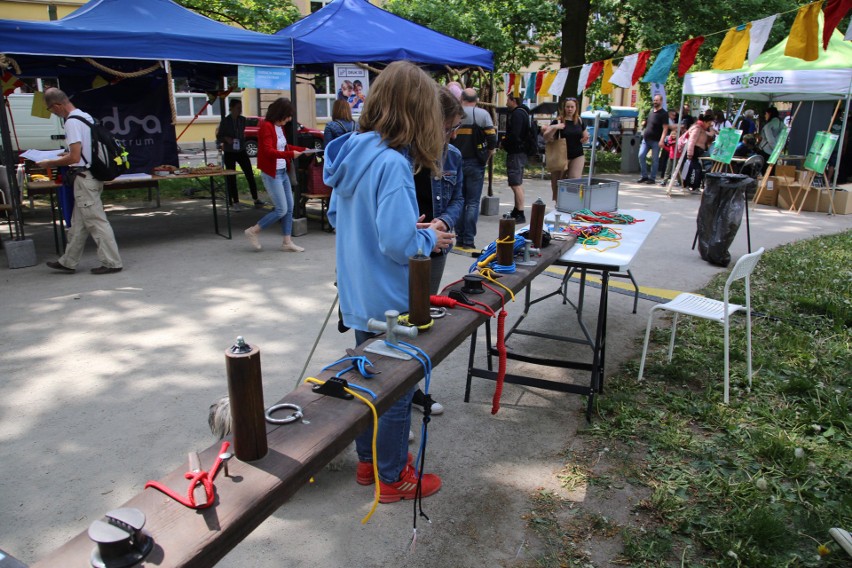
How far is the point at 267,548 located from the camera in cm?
247

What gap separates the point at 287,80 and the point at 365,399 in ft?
22.0

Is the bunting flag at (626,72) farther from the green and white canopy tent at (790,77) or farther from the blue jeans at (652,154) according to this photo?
the blue jeans at (652,154)

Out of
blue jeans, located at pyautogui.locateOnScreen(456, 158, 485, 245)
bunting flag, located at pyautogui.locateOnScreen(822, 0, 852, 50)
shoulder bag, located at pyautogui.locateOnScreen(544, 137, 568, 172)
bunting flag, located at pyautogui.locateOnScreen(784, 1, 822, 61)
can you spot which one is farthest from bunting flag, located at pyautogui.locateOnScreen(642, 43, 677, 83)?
blue jeans, located at pyautogui.locateOnScreen(456, 158, 485, 245)

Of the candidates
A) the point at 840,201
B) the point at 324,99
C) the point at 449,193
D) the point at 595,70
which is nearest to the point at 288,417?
the point at 449,193

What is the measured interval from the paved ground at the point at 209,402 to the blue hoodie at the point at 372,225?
90 cm

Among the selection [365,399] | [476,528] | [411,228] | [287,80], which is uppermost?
[287,80]

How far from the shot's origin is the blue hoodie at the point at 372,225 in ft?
7.16

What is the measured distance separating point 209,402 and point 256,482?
2.36 meters

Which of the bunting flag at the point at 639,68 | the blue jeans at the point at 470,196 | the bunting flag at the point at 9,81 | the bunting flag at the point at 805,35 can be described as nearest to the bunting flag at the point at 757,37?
the bunting flag at the point at 805,35

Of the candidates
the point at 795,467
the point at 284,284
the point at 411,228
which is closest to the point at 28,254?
the point at 284,284

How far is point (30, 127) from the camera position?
593 inches

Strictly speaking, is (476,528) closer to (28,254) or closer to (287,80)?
(28,254)

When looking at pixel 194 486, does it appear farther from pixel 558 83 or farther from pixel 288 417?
pixel 558 83

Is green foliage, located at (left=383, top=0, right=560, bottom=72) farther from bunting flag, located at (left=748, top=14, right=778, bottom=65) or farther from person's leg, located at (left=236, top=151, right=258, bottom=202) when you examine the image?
bunting flag, located at (left=748, top=14, right=778, bottom=65)
